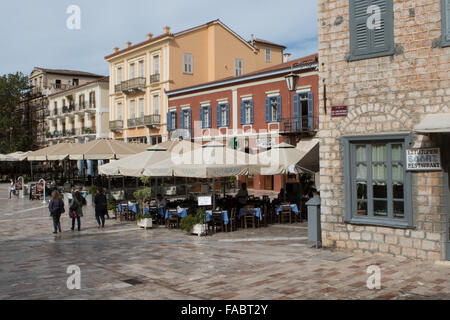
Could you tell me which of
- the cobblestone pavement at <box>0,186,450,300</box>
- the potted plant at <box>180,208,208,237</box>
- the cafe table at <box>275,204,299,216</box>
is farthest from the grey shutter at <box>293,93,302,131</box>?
the potted plant at <box>180,208,208,237</box>

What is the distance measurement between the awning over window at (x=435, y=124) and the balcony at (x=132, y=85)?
3137cm

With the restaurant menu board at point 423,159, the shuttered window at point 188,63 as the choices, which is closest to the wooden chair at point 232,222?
the restaurant menu board at point 423,159

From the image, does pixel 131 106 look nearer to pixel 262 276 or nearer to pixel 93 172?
pixel 93 172

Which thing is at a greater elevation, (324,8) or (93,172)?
(324,8)

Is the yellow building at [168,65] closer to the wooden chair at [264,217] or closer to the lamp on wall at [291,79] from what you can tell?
the wooden chair at [264,217]

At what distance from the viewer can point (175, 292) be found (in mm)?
6582

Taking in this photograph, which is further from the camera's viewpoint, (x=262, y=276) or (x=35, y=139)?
(x=35, y=139)

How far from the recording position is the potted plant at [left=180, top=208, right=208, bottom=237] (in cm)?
1191

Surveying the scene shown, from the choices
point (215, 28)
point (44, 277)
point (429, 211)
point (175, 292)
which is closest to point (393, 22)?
point (429, 211)

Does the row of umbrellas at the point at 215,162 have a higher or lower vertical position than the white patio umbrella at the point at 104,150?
lower

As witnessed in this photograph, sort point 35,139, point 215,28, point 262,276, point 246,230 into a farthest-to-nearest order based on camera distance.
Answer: point 35,139 → point 215,28 → point 246,230 → point 262,276

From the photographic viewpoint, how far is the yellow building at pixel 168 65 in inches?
1366

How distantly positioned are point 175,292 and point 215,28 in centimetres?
3202

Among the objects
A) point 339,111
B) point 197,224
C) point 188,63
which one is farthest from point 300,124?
point 339,111
